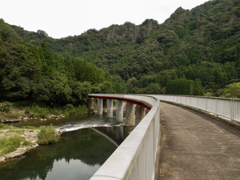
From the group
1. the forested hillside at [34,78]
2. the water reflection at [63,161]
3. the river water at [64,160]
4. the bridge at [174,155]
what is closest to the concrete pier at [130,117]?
the river water at [64,160]

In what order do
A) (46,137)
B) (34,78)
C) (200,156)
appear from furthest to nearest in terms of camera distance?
(34,78)
(46,137)
(200,156)

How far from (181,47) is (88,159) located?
158 meters

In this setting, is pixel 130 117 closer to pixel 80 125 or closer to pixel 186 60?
pixel 80 125

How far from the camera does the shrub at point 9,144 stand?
18.4 meters

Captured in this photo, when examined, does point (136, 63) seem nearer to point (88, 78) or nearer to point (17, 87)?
point (88, 78)

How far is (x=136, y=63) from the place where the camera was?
162m

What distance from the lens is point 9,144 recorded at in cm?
1919

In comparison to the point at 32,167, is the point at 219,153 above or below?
above

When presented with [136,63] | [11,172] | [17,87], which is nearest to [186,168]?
[11,172]

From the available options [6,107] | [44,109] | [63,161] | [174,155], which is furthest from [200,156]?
[44,109]

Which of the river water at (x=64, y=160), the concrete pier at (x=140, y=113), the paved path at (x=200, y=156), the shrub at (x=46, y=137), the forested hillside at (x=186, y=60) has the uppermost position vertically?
the forested hillside at (x=186, y=60)

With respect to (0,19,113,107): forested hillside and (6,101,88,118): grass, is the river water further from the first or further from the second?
(0,19,113,107): forested hillside

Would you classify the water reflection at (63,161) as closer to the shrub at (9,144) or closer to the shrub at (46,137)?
the shrub at (46,137)

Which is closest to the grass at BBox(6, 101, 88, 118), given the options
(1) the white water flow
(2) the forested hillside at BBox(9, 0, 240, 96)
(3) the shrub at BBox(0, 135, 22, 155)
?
(1) the white water flow
